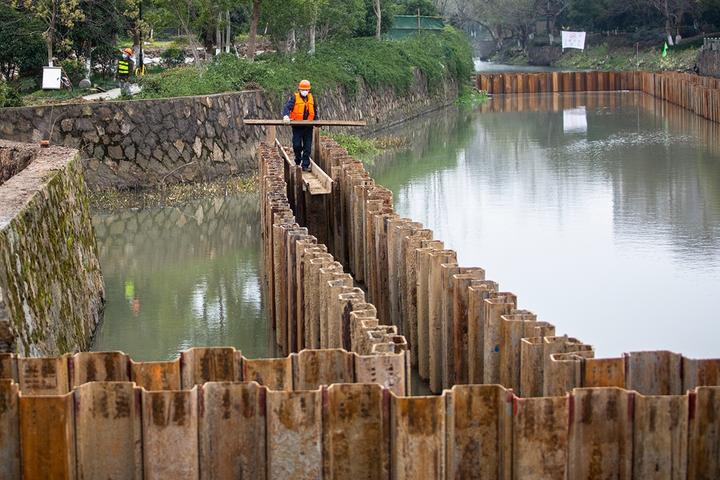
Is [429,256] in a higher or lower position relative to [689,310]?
higher

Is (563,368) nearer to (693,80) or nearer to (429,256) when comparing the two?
(429,256)

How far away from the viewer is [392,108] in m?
52.6

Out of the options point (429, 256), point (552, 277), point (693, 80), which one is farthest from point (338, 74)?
point (429, 256)

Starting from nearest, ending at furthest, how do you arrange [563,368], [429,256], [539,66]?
[563,368] < [429,256] < [539,66]

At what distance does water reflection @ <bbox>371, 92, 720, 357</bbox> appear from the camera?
61.6 ft

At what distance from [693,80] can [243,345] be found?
1658 inches

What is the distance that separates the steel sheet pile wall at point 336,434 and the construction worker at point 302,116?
49.6 feet

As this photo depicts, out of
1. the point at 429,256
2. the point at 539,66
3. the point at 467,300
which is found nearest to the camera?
the point at 467,300

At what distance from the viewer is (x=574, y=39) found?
100 meters

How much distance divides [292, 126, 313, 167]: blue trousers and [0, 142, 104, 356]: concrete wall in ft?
17.8

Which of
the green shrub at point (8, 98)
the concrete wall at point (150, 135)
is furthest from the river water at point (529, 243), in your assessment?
the green shrub at point (8, 98)

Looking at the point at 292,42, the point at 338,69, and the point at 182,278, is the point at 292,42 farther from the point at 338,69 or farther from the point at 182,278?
the point at 182,278

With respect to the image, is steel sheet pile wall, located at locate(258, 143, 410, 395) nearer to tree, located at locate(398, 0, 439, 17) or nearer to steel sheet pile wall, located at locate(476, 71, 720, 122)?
steel sheet pile wall, located at locate(476, 71, 720, 122)

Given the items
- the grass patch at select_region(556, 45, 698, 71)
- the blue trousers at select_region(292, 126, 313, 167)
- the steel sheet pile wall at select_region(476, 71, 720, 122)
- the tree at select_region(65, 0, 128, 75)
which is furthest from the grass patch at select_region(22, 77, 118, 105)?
the grass patch at select_region(556, 45, 698, 71)
